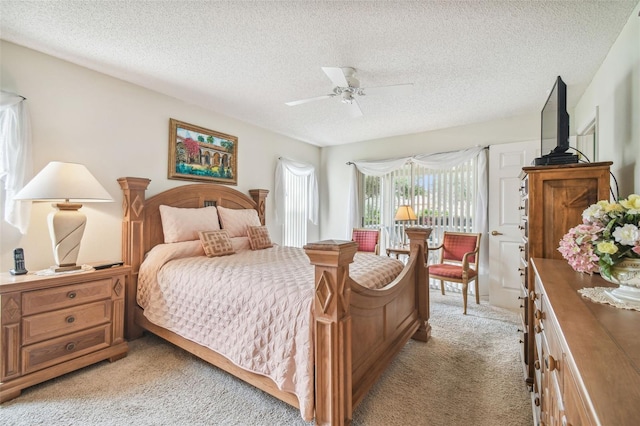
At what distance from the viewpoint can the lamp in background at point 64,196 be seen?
2.07 metres

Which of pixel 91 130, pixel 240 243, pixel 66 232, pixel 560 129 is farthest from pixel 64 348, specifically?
pixel 560 129

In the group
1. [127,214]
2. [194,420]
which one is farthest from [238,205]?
[194,420]

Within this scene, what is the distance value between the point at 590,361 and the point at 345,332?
102 cm

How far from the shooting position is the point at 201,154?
355 centimetres

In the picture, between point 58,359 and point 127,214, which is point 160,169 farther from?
point 58,359

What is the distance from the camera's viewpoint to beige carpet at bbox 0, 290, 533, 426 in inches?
66.6

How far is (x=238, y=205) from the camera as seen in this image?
3.90 metres

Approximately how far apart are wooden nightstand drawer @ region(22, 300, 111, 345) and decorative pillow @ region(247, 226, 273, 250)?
1.47 meters

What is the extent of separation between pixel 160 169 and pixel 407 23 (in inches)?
110

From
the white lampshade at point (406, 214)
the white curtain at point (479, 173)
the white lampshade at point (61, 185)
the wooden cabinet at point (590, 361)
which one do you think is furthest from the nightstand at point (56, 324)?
the white curtain at point (479, 173)

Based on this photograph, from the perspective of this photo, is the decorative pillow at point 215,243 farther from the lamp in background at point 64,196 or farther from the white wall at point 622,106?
the white wall at point 622,106

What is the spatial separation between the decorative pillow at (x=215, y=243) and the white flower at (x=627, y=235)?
2.81m

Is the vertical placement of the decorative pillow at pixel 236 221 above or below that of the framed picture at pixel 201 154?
below

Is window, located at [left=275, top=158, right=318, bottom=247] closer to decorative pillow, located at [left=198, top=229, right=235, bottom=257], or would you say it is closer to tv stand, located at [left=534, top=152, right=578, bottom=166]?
decorative pillow, located at [left=198, top=229, right=235, bottom=257]
